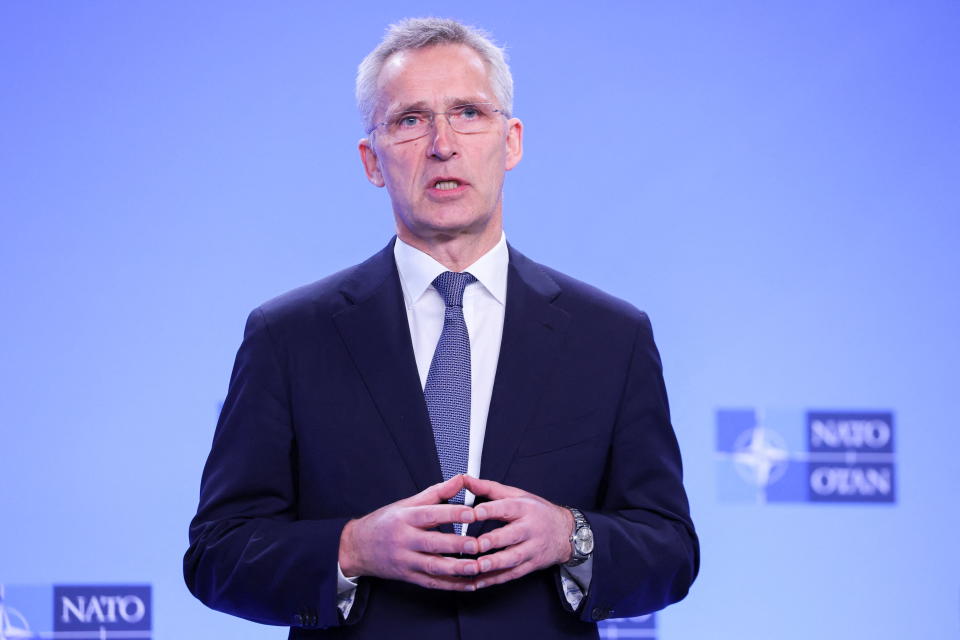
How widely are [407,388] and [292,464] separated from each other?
0.69ft

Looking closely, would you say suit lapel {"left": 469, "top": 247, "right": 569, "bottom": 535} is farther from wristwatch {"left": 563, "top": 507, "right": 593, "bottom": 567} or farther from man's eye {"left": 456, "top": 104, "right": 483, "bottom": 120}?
man's eye {"left": 456, "top": 104, "right": 483, "bottom": 120}

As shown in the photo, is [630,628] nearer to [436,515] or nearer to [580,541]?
[580,541]

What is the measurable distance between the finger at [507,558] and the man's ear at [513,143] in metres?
0.71

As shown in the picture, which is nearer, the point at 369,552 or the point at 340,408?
the point at 369,552

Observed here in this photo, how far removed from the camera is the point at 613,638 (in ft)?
8.91

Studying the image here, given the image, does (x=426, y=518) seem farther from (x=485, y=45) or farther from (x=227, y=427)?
(x=485, y=45)

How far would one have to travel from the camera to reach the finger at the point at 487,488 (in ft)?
4.45

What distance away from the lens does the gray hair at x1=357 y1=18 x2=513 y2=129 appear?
67.6 inches

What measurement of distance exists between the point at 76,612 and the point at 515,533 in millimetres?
1745

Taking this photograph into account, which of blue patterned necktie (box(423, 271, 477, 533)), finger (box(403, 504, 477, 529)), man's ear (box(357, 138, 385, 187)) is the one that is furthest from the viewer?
man's ear (box(357, 138, 385, 187))

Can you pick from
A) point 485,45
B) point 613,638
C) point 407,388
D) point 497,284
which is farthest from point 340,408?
point 613,638

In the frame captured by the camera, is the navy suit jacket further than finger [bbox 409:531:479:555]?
Yes

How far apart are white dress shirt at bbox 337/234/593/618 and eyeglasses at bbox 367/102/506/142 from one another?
181mm

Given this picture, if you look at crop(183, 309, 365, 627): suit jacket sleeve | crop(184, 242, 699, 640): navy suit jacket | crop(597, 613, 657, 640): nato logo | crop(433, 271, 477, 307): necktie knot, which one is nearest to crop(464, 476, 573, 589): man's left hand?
crop(184, 242, 699, 640): navy suit jacket
